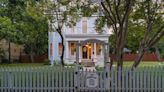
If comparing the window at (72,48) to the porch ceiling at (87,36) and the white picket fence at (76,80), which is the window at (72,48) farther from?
the white picket fence at (76,80)

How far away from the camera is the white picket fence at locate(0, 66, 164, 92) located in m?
13.2

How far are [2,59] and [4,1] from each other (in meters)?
35.1

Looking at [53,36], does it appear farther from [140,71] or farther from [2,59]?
[140,71]

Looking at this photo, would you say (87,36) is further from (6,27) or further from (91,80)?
(91,80)

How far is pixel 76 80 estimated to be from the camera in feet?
44.0

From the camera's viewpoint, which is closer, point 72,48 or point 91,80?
point 91,80

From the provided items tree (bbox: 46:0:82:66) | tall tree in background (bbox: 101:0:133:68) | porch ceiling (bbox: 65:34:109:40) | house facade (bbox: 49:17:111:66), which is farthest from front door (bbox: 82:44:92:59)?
tall tree in background (bbox: 101:0:133:68)

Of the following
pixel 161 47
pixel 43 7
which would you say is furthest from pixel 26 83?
pixel 161 47

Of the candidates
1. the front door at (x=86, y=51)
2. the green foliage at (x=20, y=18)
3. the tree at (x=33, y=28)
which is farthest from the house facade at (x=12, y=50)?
the green foliage at (x=20, y=18)

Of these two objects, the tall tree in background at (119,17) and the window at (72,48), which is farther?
the window at (72,48)

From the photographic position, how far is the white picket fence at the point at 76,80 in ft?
43.4

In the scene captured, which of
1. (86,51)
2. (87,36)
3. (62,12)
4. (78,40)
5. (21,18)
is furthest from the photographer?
(86,51)

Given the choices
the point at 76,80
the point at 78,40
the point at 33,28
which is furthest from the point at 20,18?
the point at 78,40

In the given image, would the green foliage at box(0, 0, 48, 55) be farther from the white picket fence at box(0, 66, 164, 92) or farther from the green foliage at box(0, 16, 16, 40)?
the white picket fence at box(0, 66, 164, 92)
